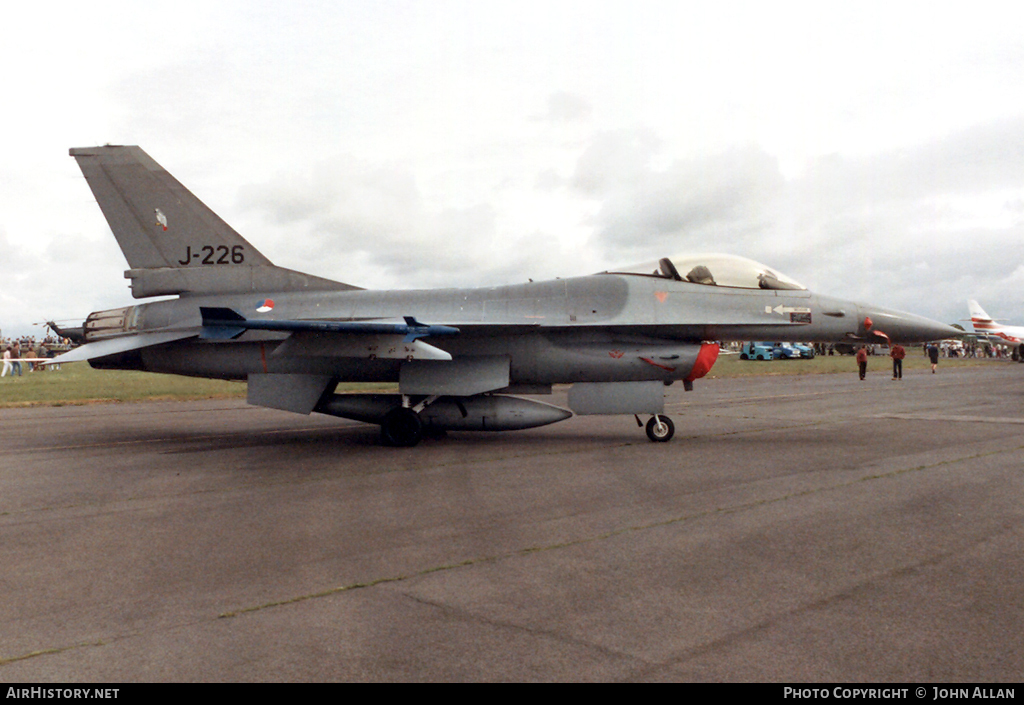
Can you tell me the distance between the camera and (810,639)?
3422mm

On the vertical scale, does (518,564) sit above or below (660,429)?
below

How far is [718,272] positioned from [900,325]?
2977mm

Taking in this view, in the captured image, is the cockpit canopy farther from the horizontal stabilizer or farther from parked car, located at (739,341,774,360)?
parked car, located at (739,341,774,360)

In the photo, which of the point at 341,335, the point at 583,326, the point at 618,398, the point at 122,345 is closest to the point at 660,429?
the point at 618,398

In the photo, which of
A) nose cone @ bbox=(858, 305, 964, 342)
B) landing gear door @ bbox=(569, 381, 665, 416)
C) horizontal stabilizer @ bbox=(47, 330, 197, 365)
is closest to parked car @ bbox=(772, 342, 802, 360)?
nose cone @ bbox=(858, 305, 964, 342)

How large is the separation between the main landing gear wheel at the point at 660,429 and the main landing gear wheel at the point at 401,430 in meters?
3.69

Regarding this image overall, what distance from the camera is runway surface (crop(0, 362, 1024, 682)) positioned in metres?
3.26

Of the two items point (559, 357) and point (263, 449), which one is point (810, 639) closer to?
point (559, 357)

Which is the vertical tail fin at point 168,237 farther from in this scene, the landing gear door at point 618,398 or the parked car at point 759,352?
the parked car at point 759,352

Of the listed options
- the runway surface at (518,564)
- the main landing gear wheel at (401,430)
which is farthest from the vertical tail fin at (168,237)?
the runway surface at (518,564)

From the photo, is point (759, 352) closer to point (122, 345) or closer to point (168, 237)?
point (168, 237)

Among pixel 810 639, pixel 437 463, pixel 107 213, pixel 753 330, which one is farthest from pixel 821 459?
pixel 107 213

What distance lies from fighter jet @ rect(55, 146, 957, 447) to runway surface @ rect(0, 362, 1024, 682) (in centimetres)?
143

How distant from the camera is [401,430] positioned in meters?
10.9
